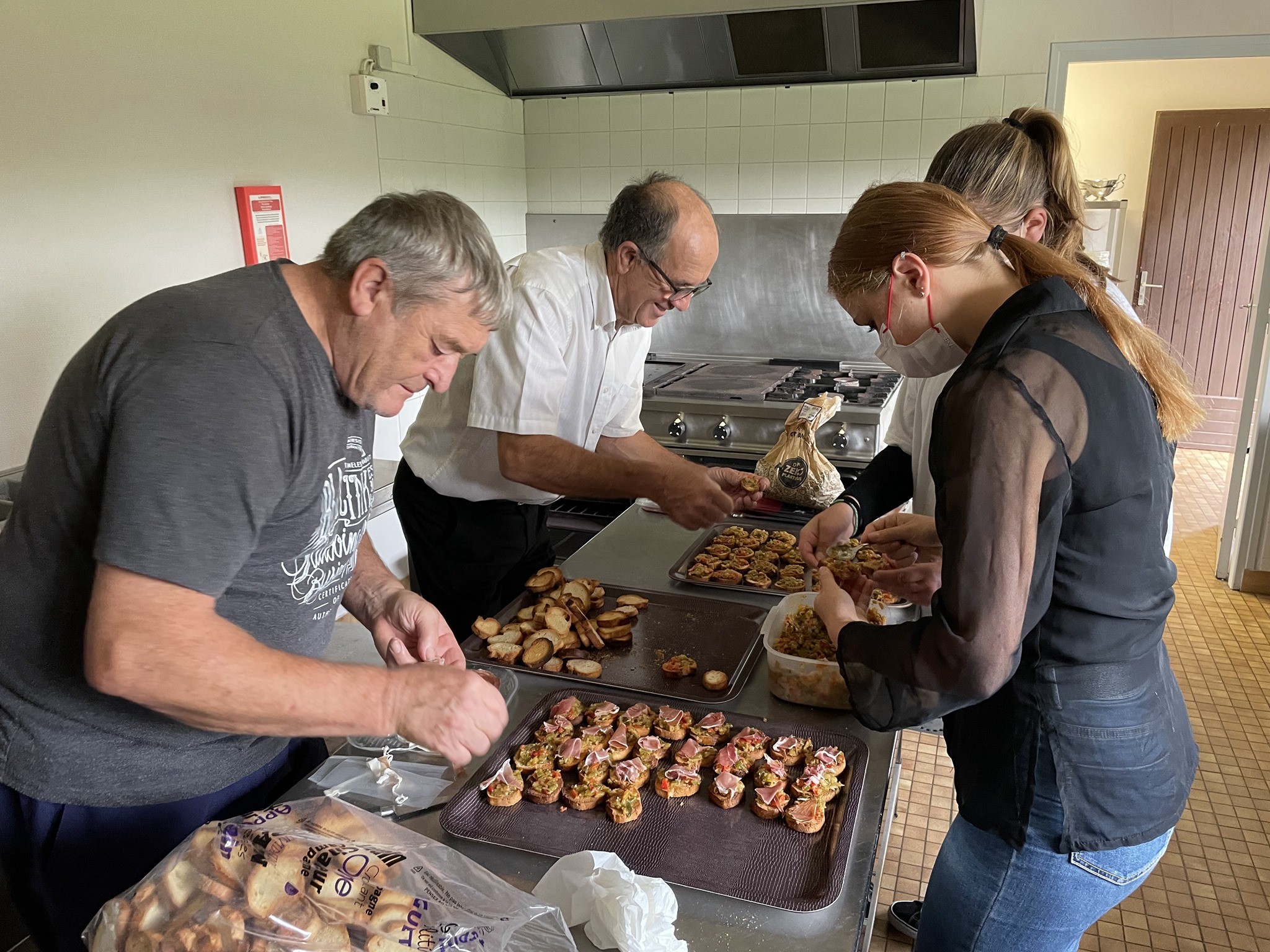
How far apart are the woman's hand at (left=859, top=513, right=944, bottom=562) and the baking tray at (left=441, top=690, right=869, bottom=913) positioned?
1.79ft

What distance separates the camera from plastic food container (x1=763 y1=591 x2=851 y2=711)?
4.68 feet

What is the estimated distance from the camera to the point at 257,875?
89 cm

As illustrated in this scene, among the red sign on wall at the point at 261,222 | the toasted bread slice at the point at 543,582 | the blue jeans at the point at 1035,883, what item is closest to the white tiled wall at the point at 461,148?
the red sign on wall at the point at 261,222

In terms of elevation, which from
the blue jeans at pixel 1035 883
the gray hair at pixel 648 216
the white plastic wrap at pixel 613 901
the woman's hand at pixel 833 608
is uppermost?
the gray hair at pixel 648 216

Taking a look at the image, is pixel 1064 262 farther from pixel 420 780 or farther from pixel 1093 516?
pixel 420 780

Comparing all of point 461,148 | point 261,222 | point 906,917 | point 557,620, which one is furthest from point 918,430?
point 461,148

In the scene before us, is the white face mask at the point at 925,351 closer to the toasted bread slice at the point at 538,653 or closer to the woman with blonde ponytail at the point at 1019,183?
the woman with blonde ponytail at the point at 1019,183

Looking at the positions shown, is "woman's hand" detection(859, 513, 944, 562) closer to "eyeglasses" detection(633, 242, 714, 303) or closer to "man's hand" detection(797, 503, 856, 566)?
"man's hand" detection(797, 503, 856, 566)

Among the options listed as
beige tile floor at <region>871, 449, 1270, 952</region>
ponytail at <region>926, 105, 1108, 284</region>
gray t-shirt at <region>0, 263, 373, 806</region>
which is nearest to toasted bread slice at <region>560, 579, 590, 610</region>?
gray t-shirt at <region>0, 263, 373, 806</region>

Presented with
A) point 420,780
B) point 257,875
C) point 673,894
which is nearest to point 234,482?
Result: point 257,875

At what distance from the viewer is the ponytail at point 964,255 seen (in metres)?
1.13

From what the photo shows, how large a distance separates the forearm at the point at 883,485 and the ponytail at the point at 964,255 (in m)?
0.78

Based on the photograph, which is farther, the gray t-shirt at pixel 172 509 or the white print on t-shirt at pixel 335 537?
the white print on t-shirt at pixel 335 537

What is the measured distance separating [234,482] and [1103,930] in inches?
88.3
